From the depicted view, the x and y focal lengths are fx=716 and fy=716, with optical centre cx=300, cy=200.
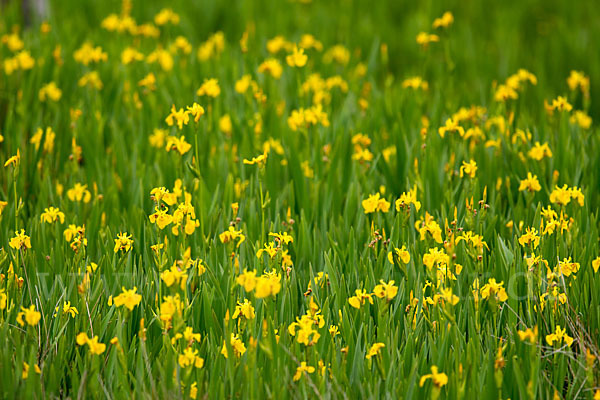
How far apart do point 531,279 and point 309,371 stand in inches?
30.1

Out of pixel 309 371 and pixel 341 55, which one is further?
pixel 341 55

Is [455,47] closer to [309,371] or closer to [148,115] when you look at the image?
[148,115]

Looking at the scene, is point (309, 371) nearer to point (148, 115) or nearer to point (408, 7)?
point (148, 115)

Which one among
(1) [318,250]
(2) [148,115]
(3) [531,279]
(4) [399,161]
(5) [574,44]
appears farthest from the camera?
(5) [574,44]

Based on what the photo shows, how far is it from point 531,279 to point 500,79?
302 cm

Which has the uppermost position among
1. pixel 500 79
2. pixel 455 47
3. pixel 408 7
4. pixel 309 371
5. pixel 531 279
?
pixel 408 7

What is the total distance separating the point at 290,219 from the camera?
263 cm

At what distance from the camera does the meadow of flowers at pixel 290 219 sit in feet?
6.50

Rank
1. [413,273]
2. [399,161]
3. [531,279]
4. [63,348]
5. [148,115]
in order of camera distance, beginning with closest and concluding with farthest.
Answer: [63,348] → [531,279] → [413,273] → [399,161] → [148,115]

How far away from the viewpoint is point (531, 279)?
2178 mm

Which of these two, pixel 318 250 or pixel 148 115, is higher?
pixel 148 115

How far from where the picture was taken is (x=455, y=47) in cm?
529

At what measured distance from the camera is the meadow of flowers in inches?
78.0

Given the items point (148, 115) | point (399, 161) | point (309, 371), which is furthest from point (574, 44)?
point (309, 371)
